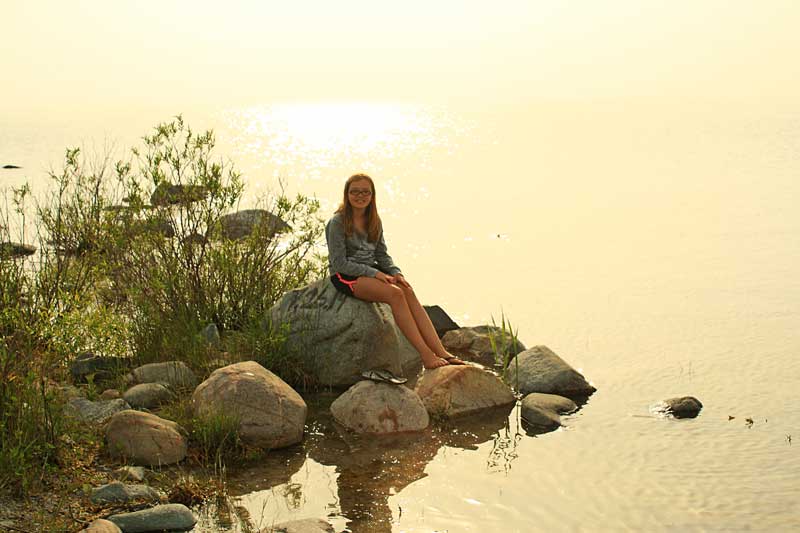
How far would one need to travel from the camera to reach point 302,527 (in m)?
7.20

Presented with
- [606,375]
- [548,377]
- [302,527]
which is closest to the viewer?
[302,527]

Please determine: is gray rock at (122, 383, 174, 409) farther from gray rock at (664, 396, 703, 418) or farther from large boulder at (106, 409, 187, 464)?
gray rock at (664, 396, 703, 418)

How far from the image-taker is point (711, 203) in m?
31.3

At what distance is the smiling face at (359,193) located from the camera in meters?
10.8

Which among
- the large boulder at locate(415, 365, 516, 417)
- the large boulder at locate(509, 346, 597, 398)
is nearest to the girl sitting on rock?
the large boulder at locate(415, 365, 516, 417)

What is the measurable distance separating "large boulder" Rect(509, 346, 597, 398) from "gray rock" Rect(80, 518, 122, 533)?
17.2ft

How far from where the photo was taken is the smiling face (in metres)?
10.8

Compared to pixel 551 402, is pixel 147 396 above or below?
above

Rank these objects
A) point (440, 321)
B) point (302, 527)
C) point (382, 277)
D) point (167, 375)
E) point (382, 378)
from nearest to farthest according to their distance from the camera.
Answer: point (302, 527) < point (382, 378) < point (167, 375) < point (382, 277) < point (440, 321)

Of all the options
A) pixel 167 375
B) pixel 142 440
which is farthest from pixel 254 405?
pixel 167 375

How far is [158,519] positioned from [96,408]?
2.19 m

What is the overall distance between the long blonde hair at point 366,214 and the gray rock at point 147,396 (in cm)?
263

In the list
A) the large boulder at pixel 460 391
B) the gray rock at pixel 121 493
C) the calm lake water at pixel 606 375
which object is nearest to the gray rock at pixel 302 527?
the calm lake water at pixel 606 375

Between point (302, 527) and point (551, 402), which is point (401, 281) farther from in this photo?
point (302, 527)
